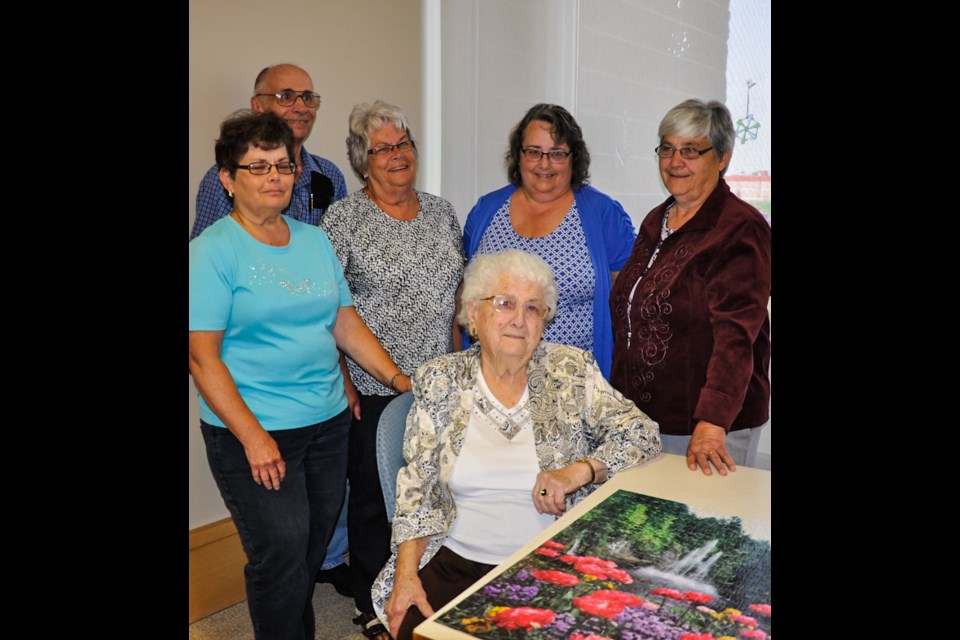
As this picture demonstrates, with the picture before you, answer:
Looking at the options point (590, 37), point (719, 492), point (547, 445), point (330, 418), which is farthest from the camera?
point (590, 37)

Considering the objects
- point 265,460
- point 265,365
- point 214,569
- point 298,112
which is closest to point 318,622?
point 214,569

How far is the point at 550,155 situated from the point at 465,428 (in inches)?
42.3

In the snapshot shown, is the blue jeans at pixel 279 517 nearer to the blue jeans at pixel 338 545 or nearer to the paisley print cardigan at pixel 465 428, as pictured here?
the paisley print cardigan at pixel 465 428

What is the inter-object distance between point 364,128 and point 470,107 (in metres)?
1.12

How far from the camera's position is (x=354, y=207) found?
7.93 ft

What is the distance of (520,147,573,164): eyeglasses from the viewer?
2.46 m

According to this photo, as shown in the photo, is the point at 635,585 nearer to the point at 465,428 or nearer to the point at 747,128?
the point at 465,428

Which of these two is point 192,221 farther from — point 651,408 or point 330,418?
point 651,408

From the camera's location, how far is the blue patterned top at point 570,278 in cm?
243

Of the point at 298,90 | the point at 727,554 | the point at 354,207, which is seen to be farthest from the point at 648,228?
the point at 298,90

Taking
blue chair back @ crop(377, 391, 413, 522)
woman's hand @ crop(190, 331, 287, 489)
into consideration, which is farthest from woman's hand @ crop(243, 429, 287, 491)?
blue chair back @ crop(377, 391, 413, 522)

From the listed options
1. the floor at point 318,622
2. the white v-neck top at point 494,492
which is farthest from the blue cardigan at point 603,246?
the floor at point 318,622

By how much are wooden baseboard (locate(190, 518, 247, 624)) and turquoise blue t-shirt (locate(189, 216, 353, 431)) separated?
1.17 metres

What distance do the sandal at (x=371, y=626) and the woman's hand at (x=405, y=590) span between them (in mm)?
951
